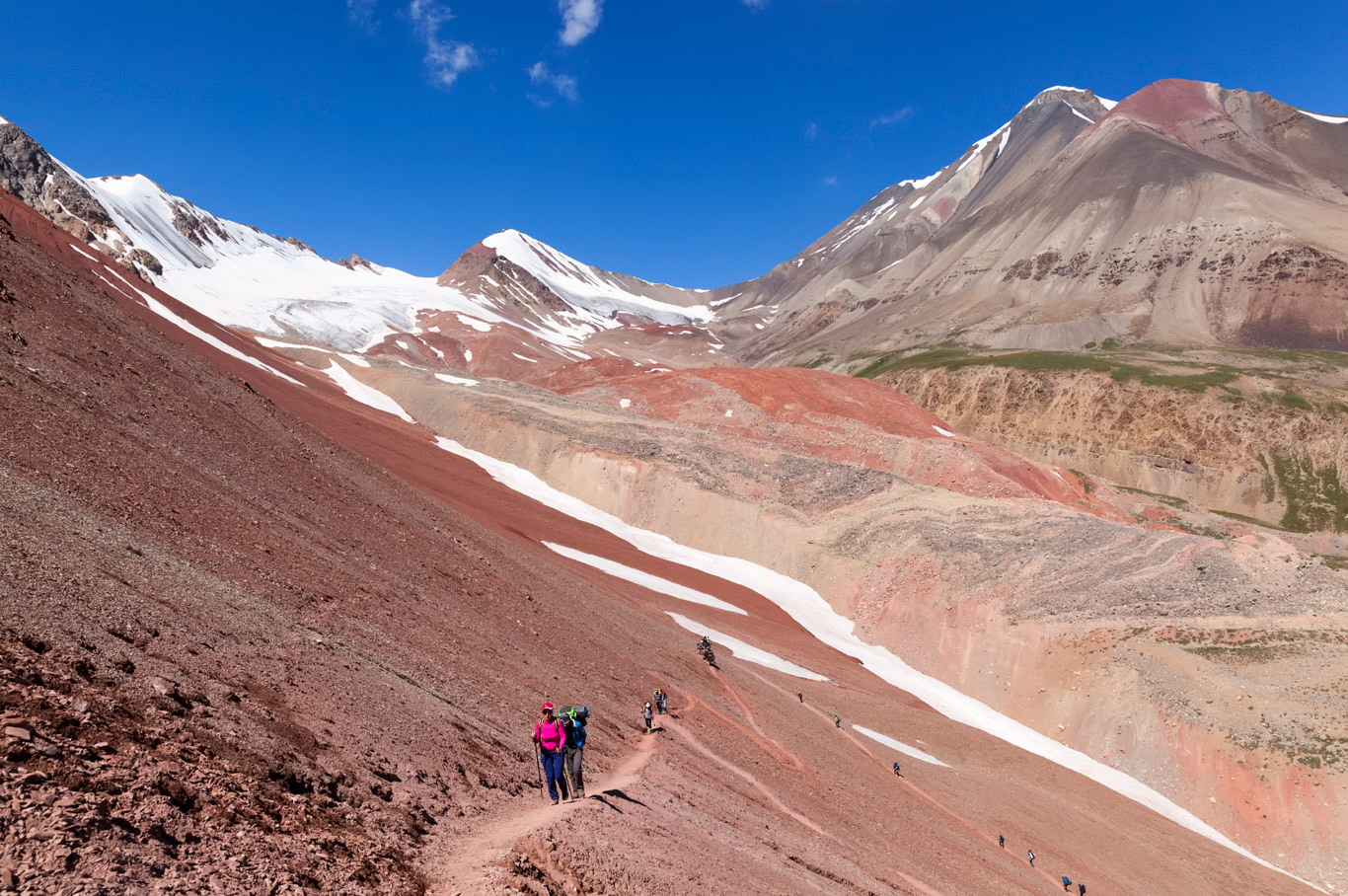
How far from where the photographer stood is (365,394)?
64.6m

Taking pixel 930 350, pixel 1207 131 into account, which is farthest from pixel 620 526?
pixel 1207 131

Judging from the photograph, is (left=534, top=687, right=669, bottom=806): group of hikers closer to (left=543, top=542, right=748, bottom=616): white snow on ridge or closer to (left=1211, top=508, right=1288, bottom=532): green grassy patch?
(left=543, top=542, right=748, bottom=616): white snow on ridge

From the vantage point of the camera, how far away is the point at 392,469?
3200cm

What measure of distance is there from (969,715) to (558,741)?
23201 millimetres

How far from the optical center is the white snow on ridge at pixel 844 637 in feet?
79.1

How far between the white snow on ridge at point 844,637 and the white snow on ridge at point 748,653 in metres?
5.39

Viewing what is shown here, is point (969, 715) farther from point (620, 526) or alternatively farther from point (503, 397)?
point (503, 397)

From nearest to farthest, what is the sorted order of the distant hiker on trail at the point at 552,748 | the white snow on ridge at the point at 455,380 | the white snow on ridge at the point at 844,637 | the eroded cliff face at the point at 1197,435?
the distant hiker on trail at the point at 552,748, the white snow on ridge at the point at 844,637, the white snow on ridge at the point at 455,380, the eroded cliff face at the point at 1197,435

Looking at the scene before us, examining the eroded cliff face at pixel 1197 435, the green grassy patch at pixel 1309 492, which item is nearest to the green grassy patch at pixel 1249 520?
the eroded cliff face at pixel 1197 435

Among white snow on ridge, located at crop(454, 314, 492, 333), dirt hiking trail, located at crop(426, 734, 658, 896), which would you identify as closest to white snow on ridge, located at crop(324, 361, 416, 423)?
dirt hiking trail, located at crop(426, 734, 658, 896)

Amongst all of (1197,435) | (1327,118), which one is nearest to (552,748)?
(1197,435)

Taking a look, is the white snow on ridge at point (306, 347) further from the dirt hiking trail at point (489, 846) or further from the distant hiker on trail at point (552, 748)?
the dirt hiking trail at point (489, 846)

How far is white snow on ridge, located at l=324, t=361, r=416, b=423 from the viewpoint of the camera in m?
60.5

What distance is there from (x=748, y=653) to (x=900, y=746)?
6157mm
